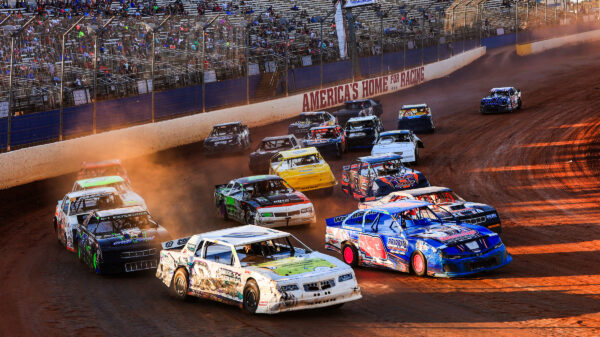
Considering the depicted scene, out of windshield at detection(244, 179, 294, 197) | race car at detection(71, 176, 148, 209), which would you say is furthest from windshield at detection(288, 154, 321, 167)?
race car at detection(71, 176, 148, 209)

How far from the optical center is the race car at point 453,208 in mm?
15977

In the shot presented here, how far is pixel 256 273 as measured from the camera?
11352mm

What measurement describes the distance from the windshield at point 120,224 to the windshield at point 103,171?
8421 millimetres

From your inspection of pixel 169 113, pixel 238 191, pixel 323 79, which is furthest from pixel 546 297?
pixel 323 79

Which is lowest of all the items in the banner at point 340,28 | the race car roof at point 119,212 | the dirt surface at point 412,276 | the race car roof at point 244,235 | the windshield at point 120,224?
the dirt surface at point 412,276

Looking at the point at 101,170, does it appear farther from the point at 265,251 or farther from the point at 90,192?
the point at 265,251

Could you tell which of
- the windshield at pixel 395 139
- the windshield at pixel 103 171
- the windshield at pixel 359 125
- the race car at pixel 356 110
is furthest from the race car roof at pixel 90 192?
the race car at pixel 356 110

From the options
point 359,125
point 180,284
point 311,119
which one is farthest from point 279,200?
point 311,119

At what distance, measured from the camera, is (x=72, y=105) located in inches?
1323

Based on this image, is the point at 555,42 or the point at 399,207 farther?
the point at 555,42

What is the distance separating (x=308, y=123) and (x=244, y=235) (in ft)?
73.6

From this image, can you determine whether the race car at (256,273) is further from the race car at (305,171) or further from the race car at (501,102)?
the race car at (501,102)

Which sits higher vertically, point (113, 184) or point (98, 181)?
point (98, 181)

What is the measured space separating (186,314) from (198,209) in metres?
11.4
